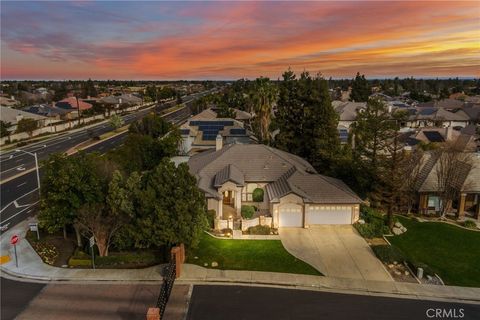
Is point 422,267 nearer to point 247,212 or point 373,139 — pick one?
point 247,212

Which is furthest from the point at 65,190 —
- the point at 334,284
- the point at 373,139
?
the point at 373,139

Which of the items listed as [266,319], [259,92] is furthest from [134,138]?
[266,319]

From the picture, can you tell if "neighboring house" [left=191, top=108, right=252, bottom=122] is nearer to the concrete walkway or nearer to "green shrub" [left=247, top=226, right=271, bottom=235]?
"green shrub" [left=247, top=226, right=271, bottom=235]

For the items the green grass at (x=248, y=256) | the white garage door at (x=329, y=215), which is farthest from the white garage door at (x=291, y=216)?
the green grass at (x=248, y=256)

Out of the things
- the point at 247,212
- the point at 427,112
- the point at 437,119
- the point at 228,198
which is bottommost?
the point at 247,212

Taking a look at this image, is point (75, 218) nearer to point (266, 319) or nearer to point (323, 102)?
point (266, 319)

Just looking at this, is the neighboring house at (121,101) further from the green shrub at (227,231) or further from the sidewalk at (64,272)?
the sidewalk at (64,272)

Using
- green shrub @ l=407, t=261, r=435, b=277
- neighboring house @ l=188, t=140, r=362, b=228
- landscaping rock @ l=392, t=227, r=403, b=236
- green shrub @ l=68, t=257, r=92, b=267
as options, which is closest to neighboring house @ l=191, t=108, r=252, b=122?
neighboring house @ l=188, t=140, r=362, b=228
